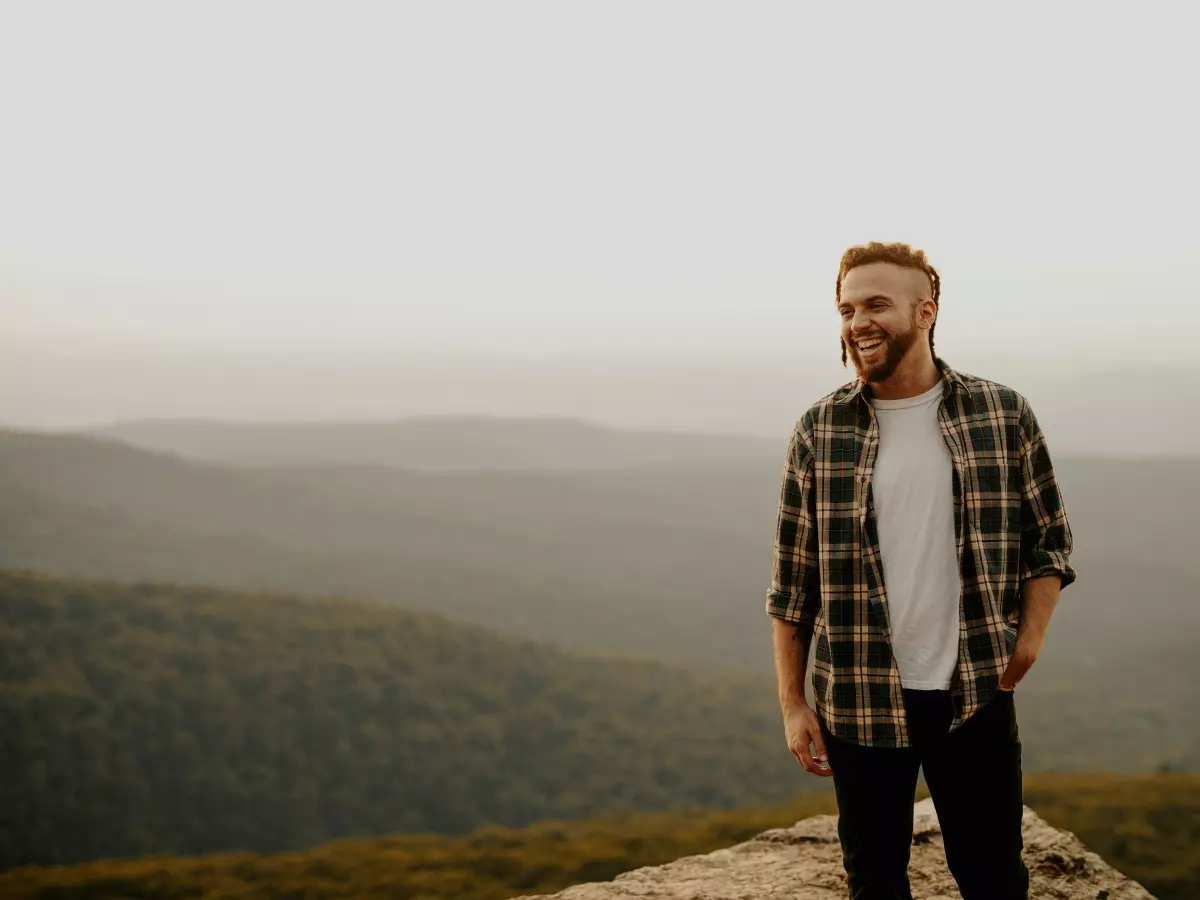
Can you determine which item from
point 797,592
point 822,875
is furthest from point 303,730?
point 797,592

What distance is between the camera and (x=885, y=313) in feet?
10.0

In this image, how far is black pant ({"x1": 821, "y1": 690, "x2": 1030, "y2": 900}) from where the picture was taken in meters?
3.07

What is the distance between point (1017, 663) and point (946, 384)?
3.06ft

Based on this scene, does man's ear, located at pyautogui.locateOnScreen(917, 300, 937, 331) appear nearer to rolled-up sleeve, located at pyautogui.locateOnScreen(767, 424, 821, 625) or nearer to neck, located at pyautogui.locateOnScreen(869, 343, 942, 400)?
neck, located at pyautogui.locateOnScreen(869, 343, 942, 400)

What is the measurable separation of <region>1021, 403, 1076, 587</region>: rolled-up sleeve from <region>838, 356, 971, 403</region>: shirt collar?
0.23 metres

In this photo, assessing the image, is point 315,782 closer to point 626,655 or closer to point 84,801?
point 84,801

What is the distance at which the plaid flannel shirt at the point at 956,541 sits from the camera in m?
2.99

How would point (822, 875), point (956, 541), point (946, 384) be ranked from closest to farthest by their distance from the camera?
point (956, 541) < point (946, 384) < point (822, 875)

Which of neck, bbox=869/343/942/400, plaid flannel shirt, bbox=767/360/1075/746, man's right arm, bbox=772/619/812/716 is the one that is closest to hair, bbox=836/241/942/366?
neck, bbox=869/343/942/400

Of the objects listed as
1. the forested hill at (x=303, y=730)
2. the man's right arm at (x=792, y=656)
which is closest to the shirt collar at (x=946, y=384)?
the man's right arm at (x=792, y=656)

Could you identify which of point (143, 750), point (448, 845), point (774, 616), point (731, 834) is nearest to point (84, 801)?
point (143, 750)

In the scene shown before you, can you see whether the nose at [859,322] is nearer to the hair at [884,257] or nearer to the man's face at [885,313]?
the man's face at [885,313]

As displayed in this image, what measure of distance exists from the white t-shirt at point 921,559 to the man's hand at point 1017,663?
201 mm

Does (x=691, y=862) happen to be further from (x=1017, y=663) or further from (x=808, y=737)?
(x=1017, y=663)
